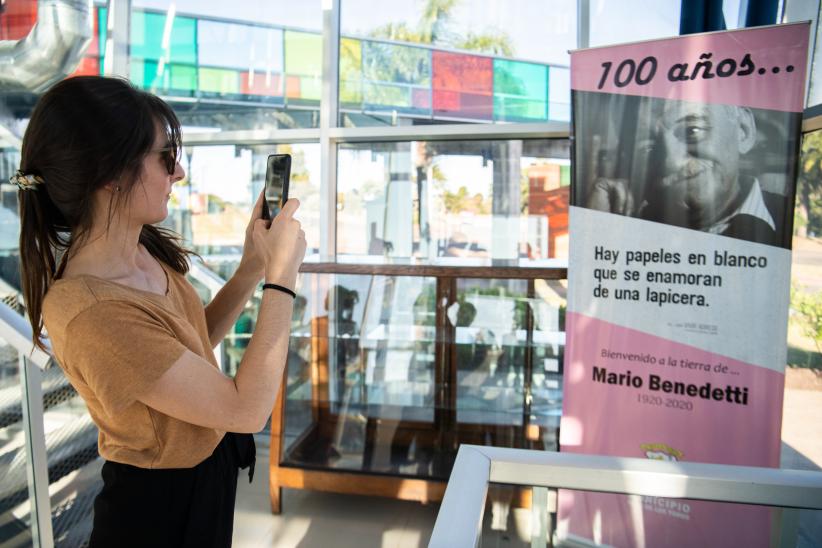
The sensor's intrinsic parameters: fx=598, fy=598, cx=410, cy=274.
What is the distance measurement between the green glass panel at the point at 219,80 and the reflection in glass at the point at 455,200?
2.88 feet

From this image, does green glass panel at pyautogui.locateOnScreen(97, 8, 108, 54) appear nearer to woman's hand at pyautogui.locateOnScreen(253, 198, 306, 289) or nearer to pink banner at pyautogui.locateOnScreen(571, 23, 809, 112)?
pink banner at pyautogui.locateOnScreen(571, 23, 809, 112)

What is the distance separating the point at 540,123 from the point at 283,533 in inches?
102

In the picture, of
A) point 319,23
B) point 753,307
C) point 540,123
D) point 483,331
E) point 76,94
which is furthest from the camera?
point 319,23

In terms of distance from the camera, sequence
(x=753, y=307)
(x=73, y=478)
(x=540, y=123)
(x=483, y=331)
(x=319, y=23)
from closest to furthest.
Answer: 1. (x=753, y=307)
2. (x=73, y=478)
3. (x=483, y=331)
4. (x=540, y=123)
5. (x=319, y=23)

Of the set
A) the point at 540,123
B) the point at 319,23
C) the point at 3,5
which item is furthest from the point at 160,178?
the point at 3,5

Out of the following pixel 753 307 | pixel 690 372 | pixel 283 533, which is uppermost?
pixel 753 307

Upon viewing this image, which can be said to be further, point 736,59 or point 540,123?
point 540,123

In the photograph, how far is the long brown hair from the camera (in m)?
0.89

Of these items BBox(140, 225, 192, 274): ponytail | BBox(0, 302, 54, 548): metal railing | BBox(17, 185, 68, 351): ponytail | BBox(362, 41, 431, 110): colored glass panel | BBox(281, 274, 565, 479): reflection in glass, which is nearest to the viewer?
BBox(17, 185, 68, 351): ponytail

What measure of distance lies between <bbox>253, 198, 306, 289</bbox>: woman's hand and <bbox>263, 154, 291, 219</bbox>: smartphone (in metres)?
0.05

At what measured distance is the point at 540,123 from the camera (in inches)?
140

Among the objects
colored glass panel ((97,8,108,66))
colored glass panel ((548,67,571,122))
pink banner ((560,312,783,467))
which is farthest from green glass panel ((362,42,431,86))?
pink banner ((560,312,783,467))

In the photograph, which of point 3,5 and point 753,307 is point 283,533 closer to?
point 753,307

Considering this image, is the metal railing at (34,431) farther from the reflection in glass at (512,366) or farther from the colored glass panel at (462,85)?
the colored glass panel at (462,85)
